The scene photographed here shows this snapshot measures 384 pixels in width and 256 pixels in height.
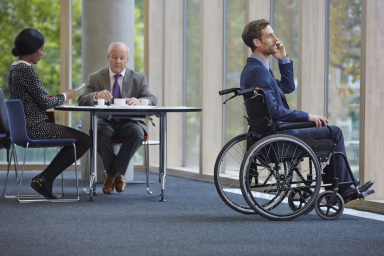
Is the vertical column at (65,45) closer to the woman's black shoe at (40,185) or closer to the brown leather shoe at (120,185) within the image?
the brown leather shoe at (120,185)

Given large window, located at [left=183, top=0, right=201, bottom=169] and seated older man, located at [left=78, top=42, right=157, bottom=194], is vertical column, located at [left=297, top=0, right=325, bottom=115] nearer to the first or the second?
seated older man, located at [left=78, top=42, right=157, bottom=194]

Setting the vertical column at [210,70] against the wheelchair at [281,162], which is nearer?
the wheelchair at [281,162]

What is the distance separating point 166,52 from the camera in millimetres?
6785

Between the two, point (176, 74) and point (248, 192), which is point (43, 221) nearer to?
point (248, 192)

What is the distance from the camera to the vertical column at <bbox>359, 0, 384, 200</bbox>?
12.0 ft

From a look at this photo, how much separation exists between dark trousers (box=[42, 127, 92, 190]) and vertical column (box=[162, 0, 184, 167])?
270 cm

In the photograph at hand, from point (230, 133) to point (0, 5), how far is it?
372cm

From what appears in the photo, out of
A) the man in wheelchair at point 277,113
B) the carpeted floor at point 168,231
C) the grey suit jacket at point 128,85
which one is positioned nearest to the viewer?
the carpeted floor at point 168,231

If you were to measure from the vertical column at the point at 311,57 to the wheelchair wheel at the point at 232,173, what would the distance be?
79cm

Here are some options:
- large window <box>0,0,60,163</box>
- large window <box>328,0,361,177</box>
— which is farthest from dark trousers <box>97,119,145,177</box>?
large window <box>0,0,60,163</box>

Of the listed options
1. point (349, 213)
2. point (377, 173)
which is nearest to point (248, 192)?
point (349, 213)

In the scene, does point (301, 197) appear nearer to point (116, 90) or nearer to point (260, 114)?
point (260, 114)

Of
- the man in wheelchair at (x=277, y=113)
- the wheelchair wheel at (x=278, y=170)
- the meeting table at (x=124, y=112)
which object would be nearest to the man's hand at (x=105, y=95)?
the meeting table at (x=124, y=112)

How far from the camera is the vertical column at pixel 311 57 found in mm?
4340
